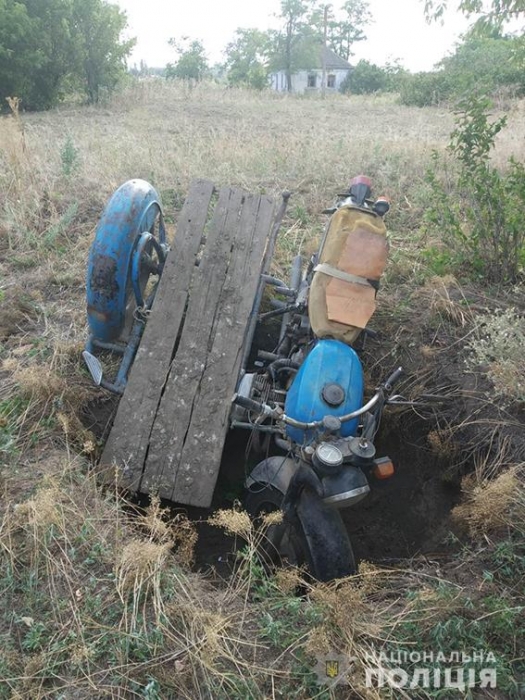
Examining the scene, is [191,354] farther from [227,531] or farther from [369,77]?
[369,77]

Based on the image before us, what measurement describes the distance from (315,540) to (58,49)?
2156 centimetres

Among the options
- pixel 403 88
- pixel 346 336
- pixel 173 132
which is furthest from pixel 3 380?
pixel 403 88

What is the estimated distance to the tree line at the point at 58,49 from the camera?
673 inches

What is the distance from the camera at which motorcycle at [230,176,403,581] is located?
2607 millimetres

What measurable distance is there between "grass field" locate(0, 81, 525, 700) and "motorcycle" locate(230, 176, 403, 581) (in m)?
0.26

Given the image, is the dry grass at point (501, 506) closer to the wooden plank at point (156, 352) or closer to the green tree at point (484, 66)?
the wooden plank at point (156, 352)

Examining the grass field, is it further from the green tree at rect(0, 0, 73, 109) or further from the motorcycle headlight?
the green tree at rect(0, 0, 73, 109)

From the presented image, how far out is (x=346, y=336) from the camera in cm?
332

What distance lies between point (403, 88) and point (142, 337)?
73.1ft

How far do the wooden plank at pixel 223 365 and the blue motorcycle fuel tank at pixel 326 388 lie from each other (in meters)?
0.49

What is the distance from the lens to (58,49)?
18672mm

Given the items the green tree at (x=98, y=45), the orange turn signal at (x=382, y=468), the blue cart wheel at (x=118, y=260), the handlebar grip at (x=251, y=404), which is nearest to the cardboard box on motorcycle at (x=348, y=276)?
the handlebar grip at (x=251, y=404)

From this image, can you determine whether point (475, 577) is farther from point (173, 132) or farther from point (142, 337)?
point (173, 132)

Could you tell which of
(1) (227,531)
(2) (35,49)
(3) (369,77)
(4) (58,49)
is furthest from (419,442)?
(3) (369,77)
